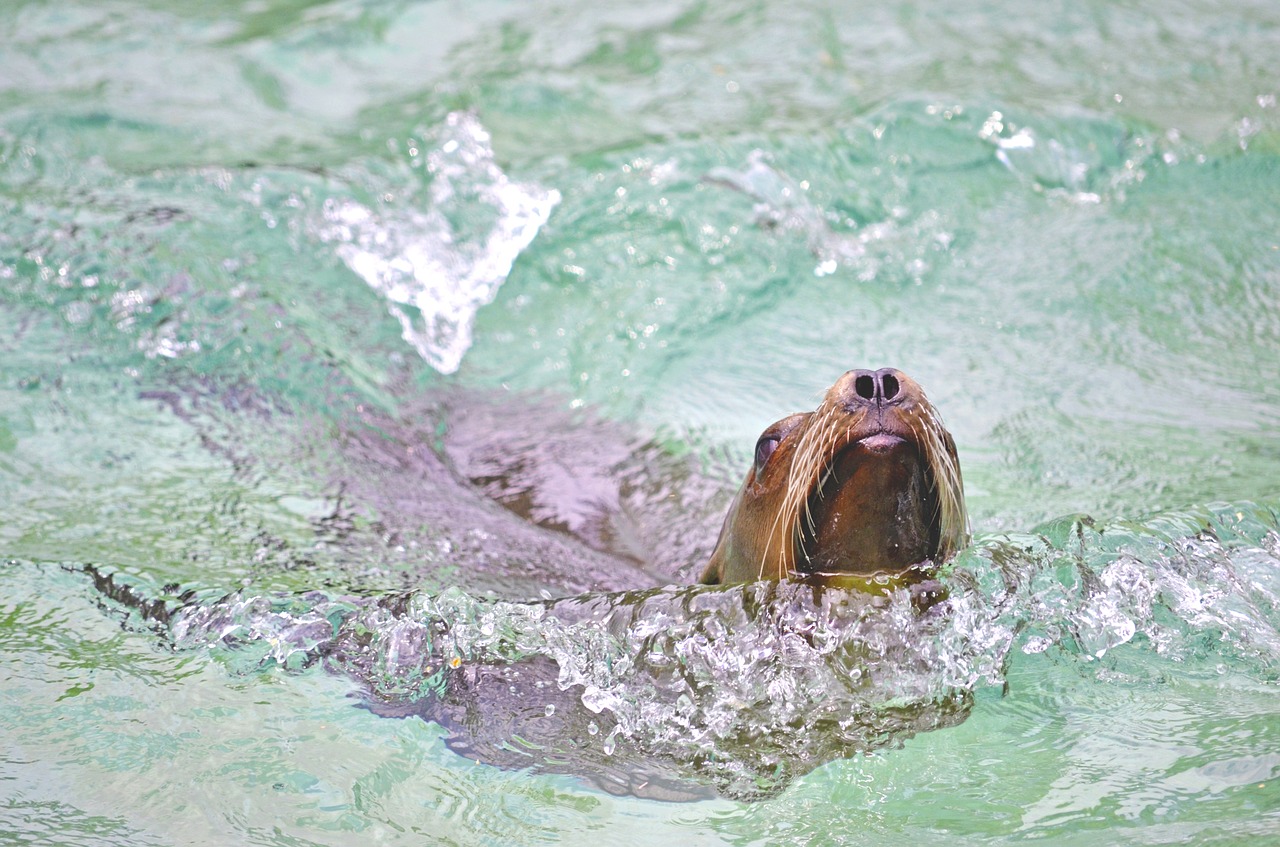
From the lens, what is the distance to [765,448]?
3529mm

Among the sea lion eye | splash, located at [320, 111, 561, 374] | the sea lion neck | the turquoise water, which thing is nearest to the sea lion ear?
the sea lion eye

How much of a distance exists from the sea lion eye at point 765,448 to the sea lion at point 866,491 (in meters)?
0.09

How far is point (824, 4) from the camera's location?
892 cm

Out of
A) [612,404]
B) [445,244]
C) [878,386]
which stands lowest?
[612,404]

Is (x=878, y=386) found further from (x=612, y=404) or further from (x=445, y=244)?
(x=445, y=244)

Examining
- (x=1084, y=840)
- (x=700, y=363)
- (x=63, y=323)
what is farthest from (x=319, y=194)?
(x=1084, y=840)

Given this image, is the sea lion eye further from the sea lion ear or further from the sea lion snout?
the sea lion snout

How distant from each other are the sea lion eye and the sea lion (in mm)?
86

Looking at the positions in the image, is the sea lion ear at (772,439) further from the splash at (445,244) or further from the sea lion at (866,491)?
the splash at (445,244)

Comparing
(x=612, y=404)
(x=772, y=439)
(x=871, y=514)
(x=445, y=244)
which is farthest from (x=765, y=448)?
(x=445, y=244)

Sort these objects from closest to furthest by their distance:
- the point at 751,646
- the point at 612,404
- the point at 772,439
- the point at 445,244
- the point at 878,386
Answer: the point at 878,386, the point at 751,646, the point at 772,439, the point at 612,404, the point at 445,244

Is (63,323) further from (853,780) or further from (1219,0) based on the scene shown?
(1219,0)

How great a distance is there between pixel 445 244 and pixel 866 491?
11.6 ft

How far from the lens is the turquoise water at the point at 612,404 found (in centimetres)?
305
